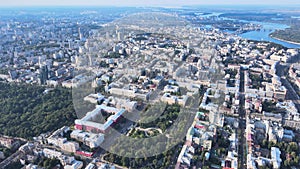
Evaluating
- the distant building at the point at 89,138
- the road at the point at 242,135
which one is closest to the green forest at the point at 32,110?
the distant building at the point at 89,138

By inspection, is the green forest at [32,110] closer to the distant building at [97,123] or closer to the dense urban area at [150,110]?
the dense urban area at [150,110]

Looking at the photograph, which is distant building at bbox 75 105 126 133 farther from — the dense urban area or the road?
the road

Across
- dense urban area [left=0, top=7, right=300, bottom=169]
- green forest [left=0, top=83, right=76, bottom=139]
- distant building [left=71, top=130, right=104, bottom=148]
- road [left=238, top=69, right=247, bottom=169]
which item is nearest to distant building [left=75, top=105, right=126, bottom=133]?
dense urban area [left=0, top=7, right=300, bottom=169]

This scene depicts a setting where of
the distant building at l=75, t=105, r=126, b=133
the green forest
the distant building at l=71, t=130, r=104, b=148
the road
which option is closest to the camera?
the road

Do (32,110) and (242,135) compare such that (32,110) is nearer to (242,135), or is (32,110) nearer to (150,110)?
(150,110)

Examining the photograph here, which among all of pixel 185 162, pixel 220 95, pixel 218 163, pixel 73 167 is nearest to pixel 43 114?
pixel 73 167

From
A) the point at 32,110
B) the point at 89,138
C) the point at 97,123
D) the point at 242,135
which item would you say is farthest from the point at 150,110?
the point at 32,110

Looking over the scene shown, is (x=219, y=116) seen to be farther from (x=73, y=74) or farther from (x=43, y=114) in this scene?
(x=73, y=74)
